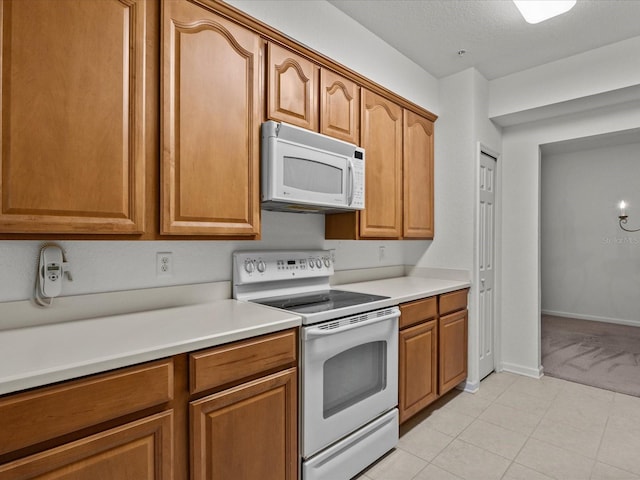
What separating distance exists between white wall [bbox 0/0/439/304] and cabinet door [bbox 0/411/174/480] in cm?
68

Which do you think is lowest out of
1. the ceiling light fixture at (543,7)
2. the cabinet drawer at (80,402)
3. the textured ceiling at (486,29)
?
the cabinet drawer at (80,402)

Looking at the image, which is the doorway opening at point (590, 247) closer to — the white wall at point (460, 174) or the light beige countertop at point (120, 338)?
the white wall at point (460, 174)

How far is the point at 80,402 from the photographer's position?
1002 mm

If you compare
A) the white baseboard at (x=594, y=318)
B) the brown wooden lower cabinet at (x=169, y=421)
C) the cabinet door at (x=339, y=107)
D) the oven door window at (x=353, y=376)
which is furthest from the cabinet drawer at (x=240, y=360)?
the white baseboard at (x=594, y=318)

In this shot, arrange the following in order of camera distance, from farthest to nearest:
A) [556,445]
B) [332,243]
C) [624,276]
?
[624,276], [332,243], [556,445]

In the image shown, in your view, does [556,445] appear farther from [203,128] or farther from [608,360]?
[203,128]

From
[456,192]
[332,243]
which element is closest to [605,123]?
[456,192]

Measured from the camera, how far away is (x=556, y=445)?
2123 mm

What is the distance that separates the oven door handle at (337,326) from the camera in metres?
1.59

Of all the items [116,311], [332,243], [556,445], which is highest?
[332,243]

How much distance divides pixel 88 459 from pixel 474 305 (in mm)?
2597

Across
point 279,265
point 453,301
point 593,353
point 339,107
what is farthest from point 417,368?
point 593,353

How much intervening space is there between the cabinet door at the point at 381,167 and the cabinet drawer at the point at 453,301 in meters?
0.55

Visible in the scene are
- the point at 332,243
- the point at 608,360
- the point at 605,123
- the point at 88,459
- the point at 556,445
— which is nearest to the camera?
the point at 88,459
